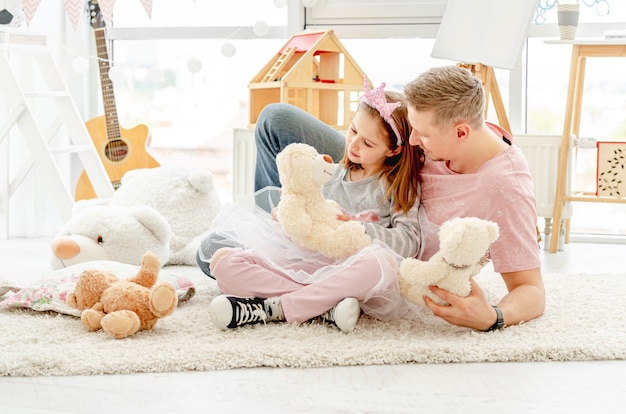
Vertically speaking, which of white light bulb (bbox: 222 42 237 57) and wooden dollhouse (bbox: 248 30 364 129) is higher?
white light bulb (bbox: 222 42 237 57)

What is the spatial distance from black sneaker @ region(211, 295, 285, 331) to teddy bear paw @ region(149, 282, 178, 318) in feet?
0.28

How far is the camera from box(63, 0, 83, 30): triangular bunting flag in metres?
3.15

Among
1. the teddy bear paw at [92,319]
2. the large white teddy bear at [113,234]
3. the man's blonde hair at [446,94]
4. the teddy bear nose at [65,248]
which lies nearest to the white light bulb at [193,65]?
the large white teddy bear at [113,234]

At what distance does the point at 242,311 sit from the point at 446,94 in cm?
59

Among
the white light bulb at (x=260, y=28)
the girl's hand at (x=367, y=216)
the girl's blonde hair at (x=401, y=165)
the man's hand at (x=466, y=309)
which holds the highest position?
the white light bulb at (x=260, y=28)

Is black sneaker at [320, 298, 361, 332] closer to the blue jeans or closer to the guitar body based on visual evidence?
the blue jeans

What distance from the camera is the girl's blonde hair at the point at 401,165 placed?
5.90 feet

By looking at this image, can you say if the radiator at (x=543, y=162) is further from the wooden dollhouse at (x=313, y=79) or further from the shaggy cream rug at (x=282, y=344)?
the shaggy cream rug at (x=282, y=344)

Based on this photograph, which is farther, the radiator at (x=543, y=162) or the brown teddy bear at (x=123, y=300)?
the radiator at (x=543, y=162)

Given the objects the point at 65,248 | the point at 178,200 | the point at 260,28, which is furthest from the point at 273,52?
the point at 65,248

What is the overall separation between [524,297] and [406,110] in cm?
46

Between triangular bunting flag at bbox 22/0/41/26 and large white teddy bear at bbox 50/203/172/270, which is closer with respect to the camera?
large white teddy bear at bbox 50/203/172/270

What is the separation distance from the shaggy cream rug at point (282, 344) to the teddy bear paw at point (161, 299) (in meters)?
0.05

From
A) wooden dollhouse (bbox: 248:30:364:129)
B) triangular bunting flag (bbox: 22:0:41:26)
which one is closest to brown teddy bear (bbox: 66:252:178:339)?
wooden dollhouse (bbox: 248:30:364:129)
